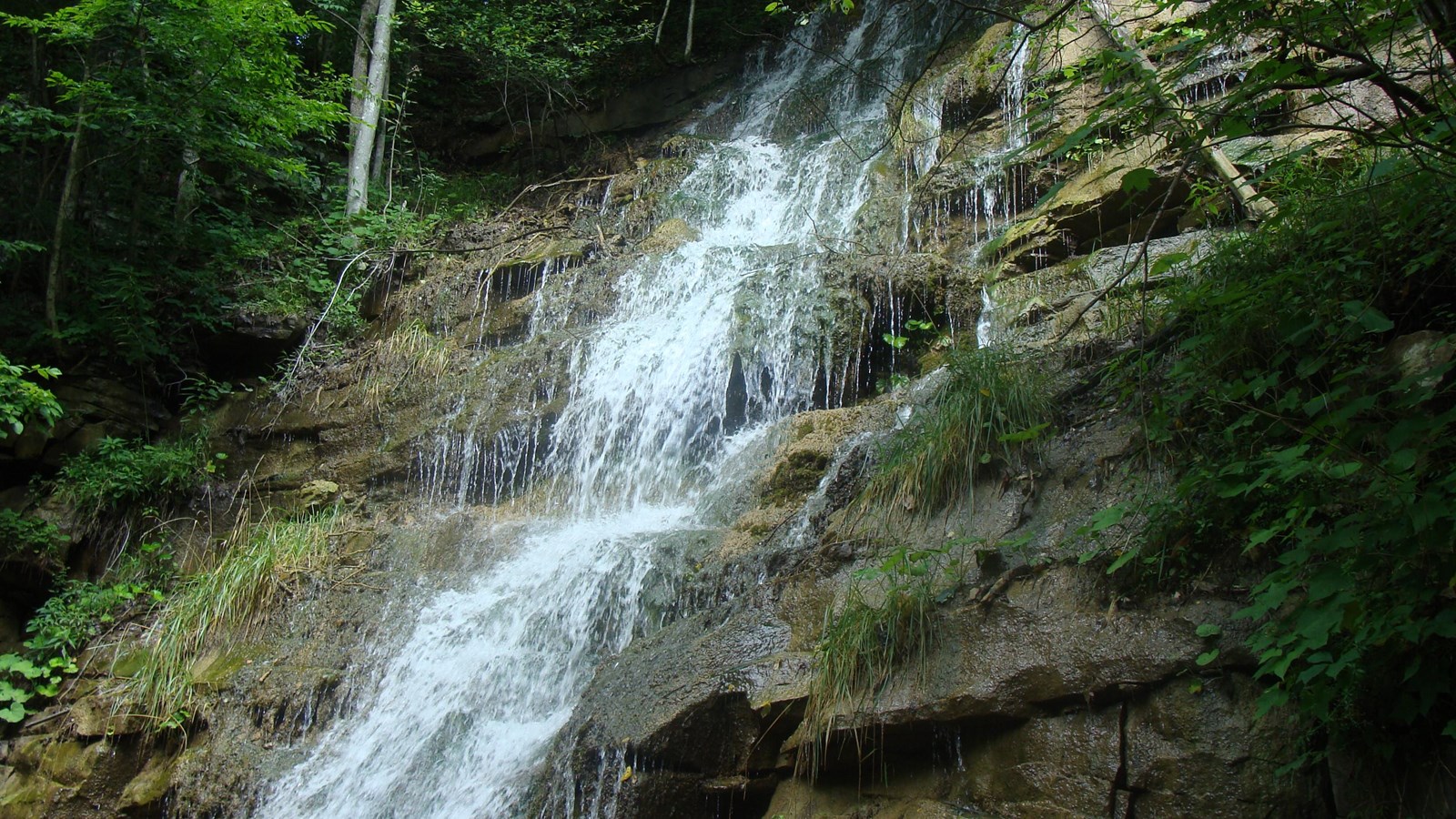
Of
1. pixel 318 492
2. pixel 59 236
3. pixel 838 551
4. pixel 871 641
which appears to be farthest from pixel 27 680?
pixel 871 641

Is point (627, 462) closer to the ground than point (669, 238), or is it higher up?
closer to the ground

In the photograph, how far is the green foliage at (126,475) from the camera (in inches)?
284

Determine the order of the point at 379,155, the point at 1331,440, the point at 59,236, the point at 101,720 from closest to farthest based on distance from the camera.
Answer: the point at 1331,440
the point at 101,720
the point at 59,236
the point at 379,155

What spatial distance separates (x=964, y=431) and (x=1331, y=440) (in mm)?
1802

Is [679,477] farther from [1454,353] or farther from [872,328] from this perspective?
[1454,353]

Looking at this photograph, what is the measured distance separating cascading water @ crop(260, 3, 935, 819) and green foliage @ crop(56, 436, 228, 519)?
312cm

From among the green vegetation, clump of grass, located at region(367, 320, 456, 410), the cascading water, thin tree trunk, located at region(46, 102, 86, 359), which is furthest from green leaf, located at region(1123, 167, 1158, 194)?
thin tree trunk, located at region(46, 102, 86, 359)

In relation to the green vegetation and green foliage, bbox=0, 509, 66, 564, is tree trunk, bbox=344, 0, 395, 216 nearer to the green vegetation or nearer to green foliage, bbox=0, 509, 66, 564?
green foliage, bbox=0, 509, 66, 564

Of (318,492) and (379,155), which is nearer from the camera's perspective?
(318,492)

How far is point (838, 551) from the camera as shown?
13.5 feet

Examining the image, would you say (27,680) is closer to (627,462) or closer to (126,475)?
(126,475)

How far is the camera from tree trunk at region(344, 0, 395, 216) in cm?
1037

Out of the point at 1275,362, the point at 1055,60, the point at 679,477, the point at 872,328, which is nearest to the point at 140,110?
the point at 679,477

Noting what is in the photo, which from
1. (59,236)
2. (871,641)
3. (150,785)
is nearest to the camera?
(871,641)
